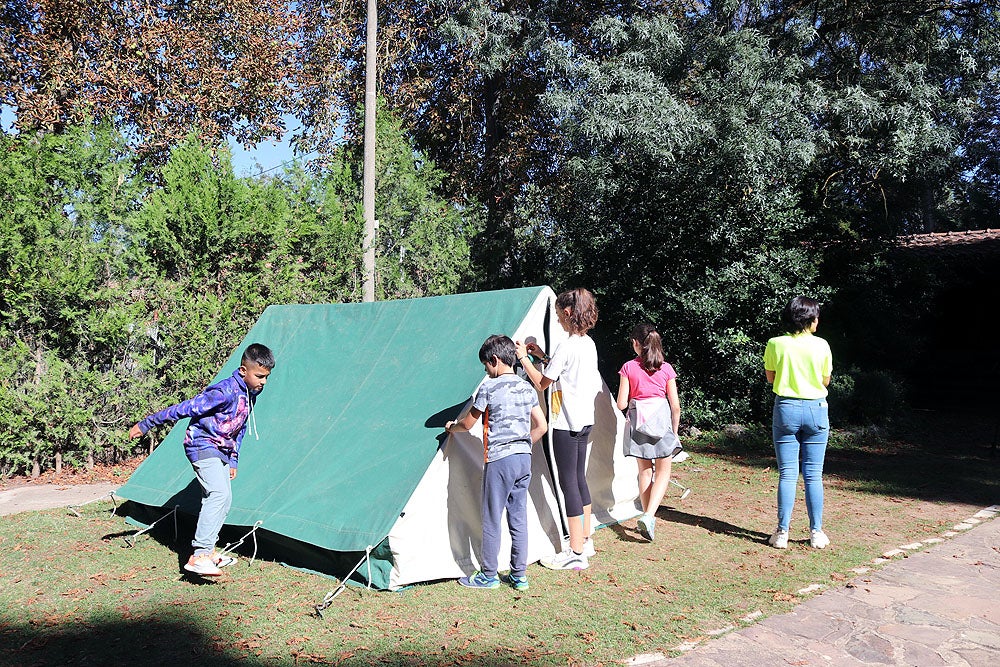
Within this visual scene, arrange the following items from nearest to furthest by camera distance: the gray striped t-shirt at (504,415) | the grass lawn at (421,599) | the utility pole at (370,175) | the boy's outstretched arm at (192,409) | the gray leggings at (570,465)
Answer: the grass lawn at (421,599) → the gray striped t-shirt at (504,415) → the boy's outstretched arm at (192,409) → the gray leggings at (570,465) → the utility pole at (370,175)

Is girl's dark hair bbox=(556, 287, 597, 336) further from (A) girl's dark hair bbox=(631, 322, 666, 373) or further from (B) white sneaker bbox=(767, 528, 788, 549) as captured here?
(B) white sneaker bbox=(767, 528, 788, 549)

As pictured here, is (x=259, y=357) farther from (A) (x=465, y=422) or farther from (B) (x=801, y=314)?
(B) (x=801, y=314)

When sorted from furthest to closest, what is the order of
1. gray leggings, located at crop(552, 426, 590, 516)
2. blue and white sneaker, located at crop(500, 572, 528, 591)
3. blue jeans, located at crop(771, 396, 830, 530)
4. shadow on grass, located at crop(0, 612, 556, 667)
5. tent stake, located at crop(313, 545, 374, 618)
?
1. blue jeans, located at crop(771, 396, 830, 530)
2. gray leggings, located at crop(552, 426, 590, 516)
3. blue and white sneaker, located at crop(500, 572, 528, 591)
4. tent stake, located at crop(313, 545, 374, 618)
5. shadow on grass, located at crop(0, 612, 556, 667)

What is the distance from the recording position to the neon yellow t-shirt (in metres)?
5.65

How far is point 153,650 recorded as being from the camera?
4.05 m

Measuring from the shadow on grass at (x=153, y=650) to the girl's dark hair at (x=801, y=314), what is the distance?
307 cm

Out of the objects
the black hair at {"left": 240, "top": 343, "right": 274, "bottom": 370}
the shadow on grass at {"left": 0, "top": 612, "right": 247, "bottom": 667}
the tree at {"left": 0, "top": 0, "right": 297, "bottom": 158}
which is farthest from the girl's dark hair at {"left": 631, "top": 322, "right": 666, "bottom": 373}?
the tree at {"left": 0, "top": 0, "right": 297, "bottom": 158}

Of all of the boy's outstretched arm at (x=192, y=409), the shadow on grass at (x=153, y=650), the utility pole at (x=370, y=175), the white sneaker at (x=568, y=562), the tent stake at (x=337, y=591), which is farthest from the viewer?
the utility pole at (x=370, y=175)

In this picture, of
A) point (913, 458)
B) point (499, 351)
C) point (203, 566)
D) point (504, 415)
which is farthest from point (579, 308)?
point (913, 458)

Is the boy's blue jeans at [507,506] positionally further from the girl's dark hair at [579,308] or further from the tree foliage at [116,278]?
the tree foliage at [116,278]

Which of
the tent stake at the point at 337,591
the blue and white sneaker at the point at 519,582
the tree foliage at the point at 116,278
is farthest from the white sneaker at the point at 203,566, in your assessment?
the tree foliage at the point at 116,278

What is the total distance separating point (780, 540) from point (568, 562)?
5.36 ft

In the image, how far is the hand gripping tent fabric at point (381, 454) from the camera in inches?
193

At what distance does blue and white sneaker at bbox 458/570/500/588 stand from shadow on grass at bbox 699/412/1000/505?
16.1 feet
